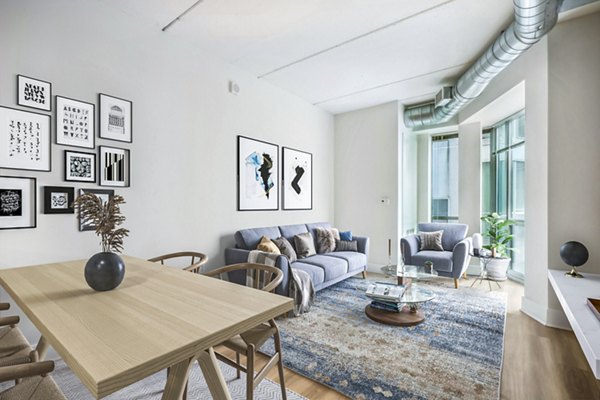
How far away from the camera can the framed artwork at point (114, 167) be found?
257 centimetres

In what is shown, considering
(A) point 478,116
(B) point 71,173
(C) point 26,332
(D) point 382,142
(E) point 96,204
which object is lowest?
(C) point 26,332

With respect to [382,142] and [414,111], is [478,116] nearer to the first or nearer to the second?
[414,111]

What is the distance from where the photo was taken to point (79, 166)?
244 centimetres

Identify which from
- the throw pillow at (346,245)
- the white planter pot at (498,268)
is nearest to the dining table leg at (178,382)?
the throw pillow at (346,245)

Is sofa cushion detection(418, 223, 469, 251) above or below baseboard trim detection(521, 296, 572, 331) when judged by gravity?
above

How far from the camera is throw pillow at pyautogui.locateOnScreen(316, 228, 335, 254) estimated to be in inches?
178

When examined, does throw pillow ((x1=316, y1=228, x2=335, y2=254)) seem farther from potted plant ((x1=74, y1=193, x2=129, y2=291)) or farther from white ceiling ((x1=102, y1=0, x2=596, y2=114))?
potted plant ((x1=74, y1=193, x2=129, y2=291))

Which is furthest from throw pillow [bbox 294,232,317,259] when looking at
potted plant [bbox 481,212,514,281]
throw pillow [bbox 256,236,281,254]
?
potted plant [bbox 481,212,514,281]

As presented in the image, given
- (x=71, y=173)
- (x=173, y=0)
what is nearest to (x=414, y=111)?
(x=173, y=0)

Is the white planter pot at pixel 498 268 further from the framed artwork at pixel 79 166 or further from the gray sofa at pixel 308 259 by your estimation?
the framed artwork at pixel 79 166

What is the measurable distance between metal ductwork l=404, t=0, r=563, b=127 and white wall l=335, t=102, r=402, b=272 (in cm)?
83

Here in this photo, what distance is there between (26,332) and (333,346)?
2.35 metres

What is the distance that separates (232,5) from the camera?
103 inches

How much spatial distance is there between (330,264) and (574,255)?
7.87 ft
